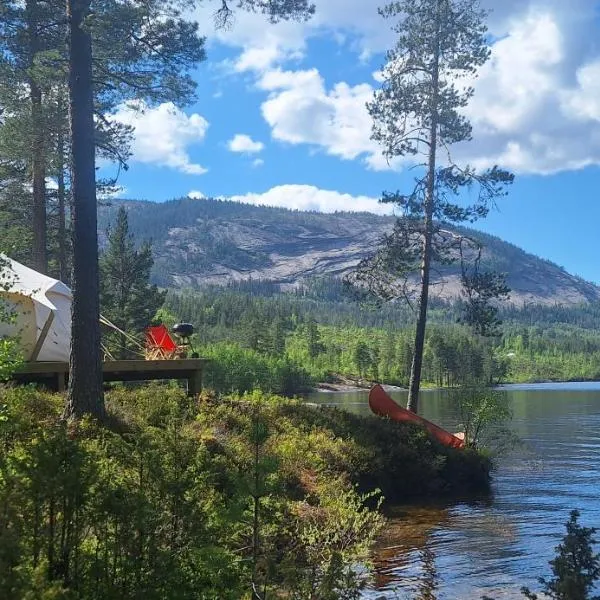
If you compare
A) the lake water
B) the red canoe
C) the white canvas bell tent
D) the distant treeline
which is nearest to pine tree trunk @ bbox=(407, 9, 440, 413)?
the red canoe

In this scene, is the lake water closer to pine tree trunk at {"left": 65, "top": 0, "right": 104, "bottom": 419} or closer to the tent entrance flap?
pine tree trunk at {"left": 65, "top": 0, "right": 104, "bottom": 419}

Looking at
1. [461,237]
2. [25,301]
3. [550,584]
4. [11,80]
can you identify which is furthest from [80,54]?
[461,237]

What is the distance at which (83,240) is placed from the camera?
32.0 feet

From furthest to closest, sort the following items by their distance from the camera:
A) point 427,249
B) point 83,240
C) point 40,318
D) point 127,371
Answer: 1. point 427,249
2. point 40,318
3. point 127,371
4. point 83,240

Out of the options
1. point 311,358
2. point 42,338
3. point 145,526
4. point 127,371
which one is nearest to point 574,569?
point 145,526

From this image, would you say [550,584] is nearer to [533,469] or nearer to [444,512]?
[444,512]

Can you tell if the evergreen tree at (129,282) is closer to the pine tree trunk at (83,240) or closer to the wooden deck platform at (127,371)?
the wooden deck platform at (127,371)

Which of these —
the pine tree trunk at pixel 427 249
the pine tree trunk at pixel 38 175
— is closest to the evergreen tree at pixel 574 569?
the pine tree trunk at pixel 427 249

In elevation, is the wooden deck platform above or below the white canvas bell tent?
below

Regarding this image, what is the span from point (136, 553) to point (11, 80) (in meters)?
14.7

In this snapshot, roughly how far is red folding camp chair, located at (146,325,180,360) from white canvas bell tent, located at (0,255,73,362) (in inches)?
72.9

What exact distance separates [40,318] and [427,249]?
460 inches

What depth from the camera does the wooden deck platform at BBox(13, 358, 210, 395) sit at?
11727 millimetres

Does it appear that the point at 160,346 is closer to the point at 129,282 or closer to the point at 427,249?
the point at 427,249
